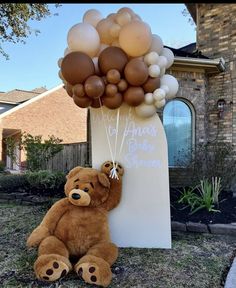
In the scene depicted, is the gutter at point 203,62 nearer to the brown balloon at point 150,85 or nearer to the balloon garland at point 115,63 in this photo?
the balloon garland at point 115,63

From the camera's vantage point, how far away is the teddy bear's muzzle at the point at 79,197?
3367 millimetres

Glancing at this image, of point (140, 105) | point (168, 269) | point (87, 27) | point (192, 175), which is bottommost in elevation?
point (168, 269)

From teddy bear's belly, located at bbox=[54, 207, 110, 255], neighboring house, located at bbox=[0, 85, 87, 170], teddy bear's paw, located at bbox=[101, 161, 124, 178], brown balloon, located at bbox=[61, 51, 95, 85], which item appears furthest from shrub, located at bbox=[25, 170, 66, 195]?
neighboring house, located at bbox=[0, 85, 87, 170]

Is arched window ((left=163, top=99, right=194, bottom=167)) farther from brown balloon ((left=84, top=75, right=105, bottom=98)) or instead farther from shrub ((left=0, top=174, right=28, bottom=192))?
brown balloon ((left=84, top=75, right=105, bottom=98))

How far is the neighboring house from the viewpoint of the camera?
1889 centimetres

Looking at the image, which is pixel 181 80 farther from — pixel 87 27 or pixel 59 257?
pixel 59 257

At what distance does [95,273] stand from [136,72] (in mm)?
2189

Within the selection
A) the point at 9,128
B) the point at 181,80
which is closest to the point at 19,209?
the point at 181,80

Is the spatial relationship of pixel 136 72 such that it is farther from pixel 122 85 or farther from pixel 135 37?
pixel 135 37

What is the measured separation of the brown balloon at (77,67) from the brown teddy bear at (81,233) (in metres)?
1.09

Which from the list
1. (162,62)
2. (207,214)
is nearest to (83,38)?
(162,62)

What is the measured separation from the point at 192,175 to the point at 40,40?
715cm

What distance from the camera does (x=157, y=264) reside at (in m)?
3.53

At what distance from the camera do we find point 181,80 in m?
8.02
